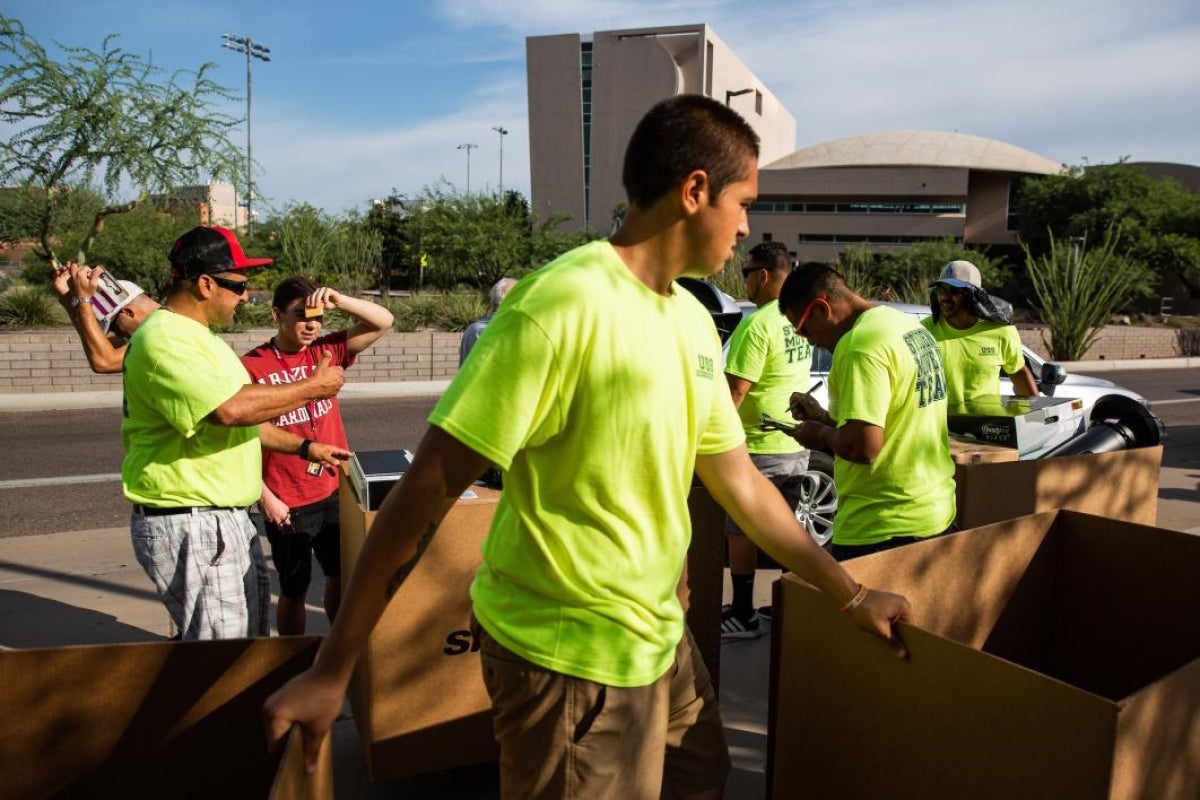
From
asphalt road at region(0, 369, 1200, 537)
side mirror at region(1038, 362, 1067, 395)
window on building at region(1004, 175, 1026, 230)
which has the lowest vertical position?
asphalt road at region(0, 369, 1200, 537)

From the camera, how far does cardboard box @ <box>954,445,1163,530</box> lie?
4.04m

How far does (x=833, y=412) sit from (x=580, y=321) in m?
1.94

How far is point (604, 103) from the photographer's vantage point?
69.3 m

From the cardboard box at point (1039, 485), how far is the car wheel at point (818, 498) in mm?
1941

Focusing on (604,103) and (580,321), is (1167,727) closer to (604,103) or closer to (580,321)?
(580,321)

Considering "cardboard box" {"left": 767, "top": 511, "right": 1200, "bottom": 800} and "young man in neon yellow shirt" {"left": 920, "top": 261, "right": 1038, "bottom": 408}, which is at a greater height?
"young man in neon yellow shirt" {"left": 920, "top": 261, "right": 1038, "bottom": 408}

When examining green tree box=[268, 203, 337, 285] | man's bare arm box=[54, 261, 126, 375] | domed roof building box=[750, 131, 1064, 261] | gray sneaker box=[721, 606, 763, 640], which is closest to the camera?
man's bare arm box=[54, 261, 126, 375]

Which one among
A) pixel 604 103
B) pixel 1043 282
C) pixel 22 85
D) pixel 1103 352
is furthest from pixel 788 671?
pixel 604 103

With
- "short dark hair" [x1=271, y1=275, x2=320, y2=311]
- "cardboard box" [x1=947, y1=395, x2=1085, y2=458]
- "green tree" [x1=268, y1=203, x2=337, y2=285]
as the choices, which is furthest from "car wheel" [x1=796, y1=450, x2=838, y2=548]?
"green tree" [x1=268, y1=203, x2=337, y2=285]

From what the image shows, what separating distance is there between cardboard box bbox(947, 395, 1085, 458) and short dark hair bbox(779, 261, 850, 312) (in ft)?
6.79

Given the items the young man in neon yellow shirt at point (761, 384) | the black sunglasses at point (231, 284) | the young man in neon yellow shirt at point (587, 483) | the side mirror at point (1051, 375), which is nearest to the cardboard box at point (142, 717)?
the young man in neon yellow shirt at point (587, 483)

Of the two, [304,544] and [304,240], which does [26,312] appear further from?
[304,544]

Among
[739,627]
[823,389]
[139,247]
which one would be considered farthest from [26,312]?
[739,627]

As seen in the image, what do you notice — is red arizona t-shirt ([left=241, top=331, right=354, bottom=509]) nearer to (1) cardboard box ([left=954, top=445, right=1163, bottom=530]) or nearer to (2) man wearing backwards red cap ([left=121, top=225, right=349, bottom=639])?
(2) man wearing backwards red cap ([left=121, top=225, right=349, bottom=639])
